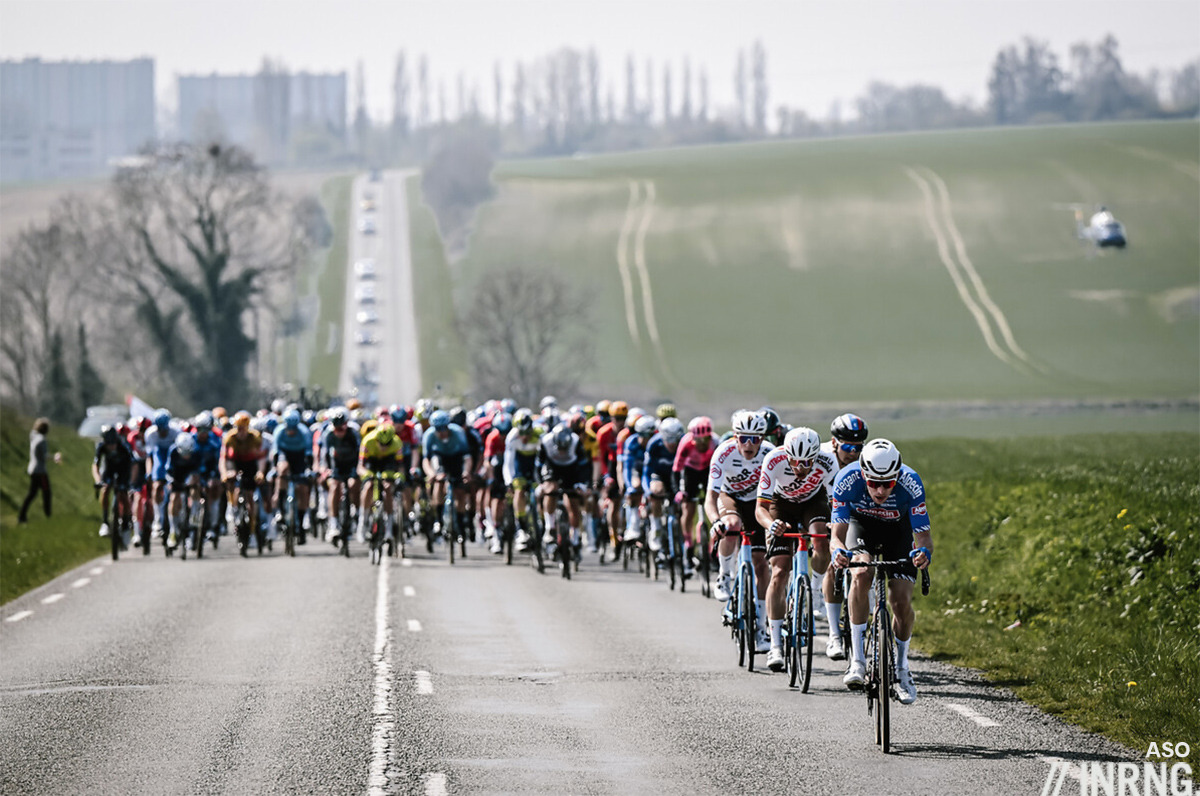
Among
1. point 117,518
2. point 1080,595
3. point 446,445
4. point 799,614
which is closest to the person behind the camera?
point 799,614

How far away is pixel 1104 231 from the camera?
361 feet

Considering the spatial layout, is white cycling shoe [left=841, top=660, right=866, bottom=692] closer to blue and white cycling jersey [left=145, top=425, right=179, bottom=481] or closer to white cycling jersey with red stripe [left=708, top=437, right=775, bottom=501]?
white cycling jersey with red stripe [left=708, top=437, right=775, bottom=501]

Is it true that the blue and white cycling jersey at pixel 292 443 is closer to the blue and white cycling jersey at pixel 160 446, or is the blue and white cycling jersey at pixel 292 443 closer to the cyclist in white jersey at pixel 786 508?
the blue and white cycling jersey at pixel 160 446

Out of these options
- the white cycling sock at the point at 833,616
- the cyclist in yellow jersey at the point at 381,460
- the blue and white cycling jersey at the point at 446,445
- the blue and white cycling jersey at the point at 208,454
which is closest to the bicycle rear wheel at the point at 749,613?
the white cycling sock at the point at 833,616

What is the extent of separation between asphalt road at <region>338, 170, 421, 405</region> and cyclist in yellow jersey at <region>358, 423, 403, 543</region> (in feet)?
223

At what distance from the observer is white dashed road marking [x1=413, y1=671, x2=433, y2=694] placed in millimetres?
12586

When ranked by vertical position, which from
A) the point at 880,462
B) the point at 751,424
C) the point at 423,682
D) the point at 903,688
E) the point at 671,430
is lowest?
the point at 423,682

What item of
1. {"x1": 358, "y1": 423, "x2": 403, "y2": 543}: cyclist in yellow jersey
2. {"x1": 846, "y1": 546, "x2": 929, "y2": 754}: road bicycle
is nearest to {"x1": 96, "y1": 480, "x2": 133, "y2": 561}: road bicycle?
{"x1": 358, "y1": 423, "x2": 403, "y2": 543}: cyclist in yellow jersey

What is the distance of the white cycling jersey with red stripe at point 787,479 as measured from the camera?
13094mm

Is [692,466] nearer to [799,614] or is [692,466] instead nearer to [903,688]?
[799,614]

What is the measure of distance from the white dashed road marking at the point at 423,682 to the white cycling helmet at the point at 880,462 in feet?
12.2

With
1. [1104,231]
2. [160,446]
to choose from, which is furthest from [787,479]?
[1104,231]

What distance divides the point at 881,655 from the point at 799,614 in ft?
7.32

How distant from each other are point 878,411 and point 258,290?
97.0 feet
